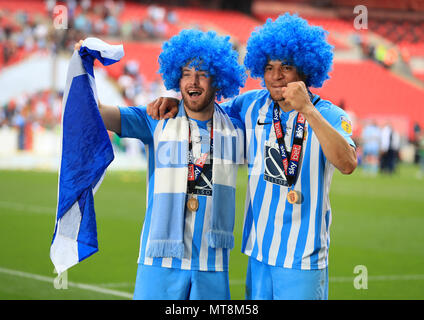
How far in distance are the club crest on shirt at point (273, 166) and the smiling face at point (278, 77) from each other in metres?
0.31

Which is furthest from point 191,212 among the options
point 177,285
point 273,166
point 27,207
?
point 27,207

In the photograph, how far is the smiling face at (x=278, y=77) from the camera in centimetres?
427

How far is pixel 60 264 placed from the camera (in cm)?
435

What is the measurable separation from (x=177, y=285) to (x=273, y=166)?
926mm

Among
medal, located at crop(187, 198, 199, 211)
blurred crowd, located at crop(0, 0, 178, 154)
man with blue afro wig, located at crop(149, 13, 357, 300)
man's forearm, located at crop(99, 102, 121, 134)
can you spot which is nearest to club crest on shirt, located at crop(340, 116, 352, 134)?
man with blue afro wig, located at crop(149, 13, 357, 300)

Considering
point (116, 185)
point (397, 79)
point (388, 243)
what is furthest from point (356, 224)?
point (397, 79)

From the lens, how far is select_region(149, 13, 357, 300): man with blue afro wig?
4.11 metres

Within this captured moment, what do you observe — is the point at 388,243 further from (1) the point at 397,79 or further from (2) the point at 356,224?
(1) the point at 397,79

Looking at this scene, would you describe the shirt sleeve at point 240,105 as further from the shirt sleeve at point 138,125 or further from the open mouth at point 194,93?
the shirt sleeve at point 138,125

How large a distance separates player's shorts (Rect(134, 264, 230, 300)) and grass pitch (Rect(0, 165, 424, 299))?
3.10m

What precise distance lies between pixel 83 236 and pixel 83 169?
1.39ft

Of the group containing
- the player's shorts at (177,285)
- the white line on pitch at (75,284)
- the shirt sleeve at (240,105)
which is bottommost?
the white line on pitch at (75,284)

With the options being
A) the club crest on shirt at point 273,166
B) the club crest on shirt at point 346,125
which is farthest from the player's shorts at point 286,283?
the club crest on shirt at point 346,125

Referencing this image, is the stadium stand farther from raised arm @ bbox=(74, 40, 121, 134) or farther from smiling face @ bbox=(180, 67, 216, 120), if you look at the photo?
smiling face @ bbox=(180, 67, 216, 120)
